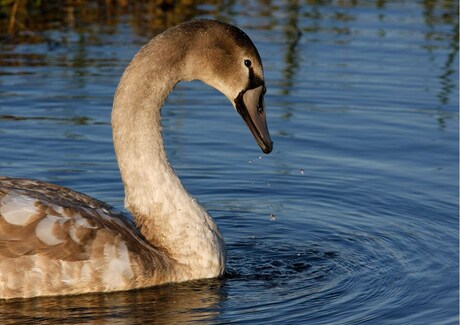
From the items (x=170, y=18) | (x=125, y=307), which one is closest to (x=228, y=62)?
(x=125, y=307)

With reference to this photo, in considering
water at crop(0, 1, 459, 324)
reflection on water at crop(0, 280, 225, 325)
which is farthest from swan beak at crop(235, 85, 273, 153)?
reflection on water at crop(0, 280, 225, 325)

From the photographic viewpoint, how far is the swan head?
8.23 metres

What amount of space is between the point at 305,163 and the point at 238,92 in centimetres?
271

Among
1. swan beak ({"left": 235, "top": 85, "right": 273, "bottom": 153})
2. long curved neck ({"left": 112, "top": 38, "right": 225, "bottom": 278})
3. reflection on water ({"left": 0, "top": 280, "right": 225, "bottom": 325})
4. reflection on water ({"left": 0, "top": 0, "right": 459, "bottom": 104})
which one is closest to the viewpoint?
reflection on water ({"left": 0, "top": 280, "right": 225, "bottom": 325})

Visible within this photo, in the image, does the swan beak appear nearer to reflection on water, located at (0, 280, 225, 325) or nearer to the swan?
the swan

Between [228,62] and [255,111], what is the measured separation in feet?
1.46

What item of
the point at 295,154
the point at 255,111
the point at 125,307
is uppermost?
the point at 255,111

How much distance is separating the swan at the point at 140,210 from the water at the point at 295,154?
14 cm

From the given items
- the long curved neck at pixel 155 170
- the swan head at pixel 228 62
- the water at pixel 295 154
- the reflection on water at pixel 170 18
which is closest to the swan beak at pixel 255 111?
the swan head at pixel 228 62

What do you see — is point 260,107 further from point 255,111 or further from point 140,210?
point 140,210

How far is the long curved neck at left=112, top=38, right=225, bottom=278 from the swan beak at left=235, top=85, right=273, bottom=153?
47 cm

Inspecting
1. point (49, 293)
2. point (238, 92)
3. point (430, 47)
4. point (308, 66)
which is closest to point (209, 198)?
point (238, 92)

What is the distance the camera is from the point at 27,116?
12.2 m

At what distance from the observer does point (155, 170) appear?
27.1 feet
